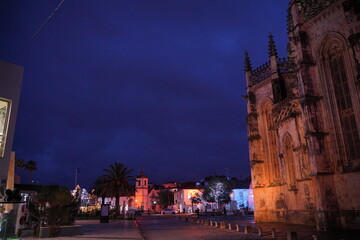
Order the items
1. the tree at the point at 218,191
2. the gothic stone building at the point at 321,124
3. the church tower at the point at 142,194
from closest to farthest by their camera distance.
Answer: the gothic stone building at the point at 321,124, the tree at the point at 218,191, the church tower at the point at 142,194

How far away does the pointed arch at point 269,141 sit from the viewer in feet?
105

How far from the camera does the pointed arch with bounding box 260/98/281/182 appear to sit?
105ft

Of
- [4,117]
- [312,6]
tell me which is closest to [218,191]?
[312,6]

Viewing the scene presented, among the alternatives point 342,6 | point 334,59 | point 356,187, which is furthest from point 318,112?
point 342,6

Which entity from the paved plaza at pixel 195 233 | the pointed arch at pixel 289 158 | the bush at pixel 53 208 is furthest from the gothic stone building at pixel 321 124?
the bush at pixel 53 208

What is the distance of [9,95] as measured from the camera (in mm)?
18891

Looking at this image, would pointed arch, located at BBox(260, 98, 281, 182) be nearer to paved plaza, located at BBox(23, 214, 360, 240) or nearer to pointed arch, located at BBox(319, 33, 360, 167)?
paved plaza, located at BBox(23, 214, 360, 240)

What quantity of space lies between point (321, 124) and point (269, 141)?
36.7 ft

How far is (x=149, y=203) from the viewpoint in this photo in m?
116

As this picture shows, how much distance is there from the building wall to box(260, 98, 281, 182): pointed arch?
24.5 metres

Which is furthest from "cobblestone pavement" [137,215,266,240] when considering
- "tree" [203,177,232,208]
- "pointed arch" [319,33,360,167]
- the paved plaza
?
"tree" [203,177,232,208]

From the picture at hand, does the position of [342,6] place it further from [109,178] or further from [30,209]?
[109,178]

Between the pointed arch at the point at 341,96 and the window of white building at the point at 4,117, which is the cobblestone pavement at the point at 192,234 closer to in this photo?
the pointed arch at the point at 341,96

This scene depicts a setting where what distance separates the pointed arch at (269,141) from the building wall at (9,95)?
2448 cm
